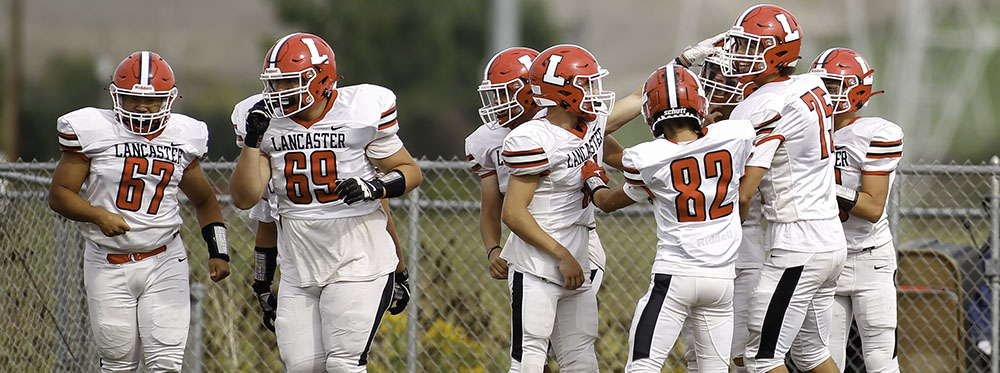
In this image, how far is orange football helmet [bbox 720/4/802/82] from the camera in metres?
5.22

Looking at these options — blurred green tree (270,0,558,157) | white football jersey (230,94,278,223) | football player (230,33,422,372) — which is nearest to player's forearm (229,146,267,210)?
football player (230,33,422,372)

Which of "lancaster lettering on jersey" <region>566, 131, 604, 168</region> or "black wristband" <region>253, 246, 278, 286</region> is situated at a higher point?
"lancaster lettering on jersey" <region>566, 131, 604, 168</region>

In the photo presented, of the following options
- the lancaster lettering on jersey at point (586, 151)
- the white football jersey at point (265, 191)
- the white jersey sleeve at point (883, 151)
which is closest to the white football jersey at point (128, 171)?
the white football jersey at point (265, 191)

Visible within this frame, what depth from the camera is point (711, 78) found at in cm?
547

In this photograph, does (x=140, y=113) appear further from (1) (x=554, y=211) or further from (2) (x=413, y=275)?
(1) (x=554, y=211)

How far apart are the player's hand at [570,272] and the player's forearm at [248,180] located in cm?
142

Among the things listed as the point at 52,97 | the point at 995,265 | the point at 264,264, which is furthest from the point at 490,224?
the point at 52,97

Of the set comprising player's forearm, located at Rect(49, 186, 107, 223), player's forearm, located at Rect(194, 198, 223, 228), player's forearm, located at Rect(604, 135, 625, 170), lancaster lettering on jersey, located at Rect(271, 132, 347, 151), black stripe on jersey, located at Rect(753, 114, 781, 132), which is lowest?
player's forearm, located at Rect(194, 198, 223, 228)

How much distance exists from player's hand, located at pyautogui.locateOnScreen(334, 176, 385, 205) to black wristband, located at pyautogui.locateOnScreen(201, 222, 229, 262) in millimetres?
1121

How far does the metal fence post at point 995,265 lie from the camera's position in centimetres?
637

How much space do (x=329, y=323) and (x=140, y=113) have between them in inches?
56.4

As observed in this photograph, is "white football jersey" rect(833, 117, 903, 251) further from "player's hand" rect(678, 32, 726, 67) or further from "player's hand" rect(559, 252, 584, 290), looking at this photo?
"player's hand" rect(559, 252, 584, 290)

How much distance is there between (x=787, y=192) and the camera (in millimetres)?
5203

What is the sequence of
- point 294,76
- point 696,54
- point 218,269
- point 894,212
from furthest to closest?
point 894,212 < point 218,269 < point 696,54 < point 294,76
